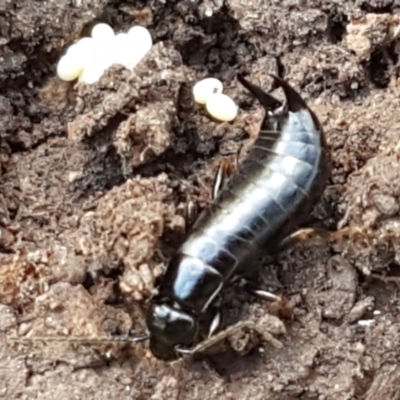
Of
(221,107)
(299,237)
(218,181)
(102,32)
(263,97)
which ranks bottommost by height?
(299,237)

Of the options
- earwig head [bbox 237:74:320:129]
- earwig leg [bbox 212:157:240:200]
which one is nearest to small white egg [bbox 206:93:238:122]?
earwig head [bbox 237:74:320:129]

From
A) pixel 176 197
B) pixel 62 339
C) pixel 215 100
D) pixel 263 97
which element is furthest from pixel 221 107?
pixel 62 339

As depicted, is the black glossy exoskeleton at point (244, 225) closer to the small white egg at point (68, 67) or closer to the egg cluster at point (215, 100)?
the egg cluster at point (215, 100)

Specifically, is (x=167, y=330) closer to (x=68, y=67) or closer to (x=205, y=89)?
(x=205, y=89)

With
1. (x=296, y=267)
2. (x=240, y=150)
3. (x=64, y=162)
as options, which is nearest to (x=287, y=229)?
(x=296, y=267)

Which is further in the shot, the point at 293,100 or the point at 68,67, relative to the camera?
the point at 68,67

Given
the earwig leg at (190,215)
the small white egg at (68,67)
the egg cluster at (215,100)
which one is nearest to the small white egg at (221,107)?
the egg cluster at (215,100)

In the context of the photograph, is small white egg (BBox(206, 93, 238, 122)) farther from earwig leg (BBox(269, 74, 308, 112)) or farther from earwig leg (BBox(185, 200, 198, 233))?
earwig leg (BBox(185, 200, 198, 233))

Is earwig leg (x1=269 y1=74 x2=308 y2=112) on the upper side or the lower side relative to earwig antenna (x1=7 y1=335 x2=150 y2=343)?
upper
